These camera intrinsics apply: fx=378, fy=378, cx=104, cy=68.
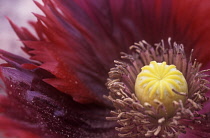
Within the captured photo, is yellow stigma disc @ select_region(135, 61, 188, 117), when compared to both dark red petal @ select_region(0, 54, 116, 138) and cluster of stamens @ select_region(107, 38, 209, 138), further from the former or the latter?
dark red petal @ select_region(0, 54, 116, 138)

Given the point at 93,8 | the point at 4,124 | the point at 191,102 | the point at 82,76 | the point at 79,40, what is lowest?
the point at 4,124

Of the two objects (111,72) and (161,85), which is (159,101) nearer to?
(161,85)

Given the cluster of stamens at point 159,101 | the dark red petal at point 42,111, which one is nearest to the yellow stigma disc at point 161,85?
the cluster of stamens at point 159,101

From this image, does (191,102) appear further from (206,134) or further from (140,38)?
(140,38)

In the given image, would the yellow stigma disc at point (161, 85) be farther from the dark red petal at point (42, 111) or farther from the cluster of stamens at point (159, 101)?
the dark red petal at point (42, 111)

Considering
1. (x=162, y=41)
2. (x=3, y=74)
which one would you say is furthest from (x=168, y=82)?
(x=3, y=74)

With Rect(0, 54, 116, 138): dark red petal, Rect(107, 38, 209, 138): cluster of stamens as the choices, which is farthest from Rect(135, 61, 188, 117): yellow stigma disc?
Rect(0, 54, 116, 138): dark red petal
